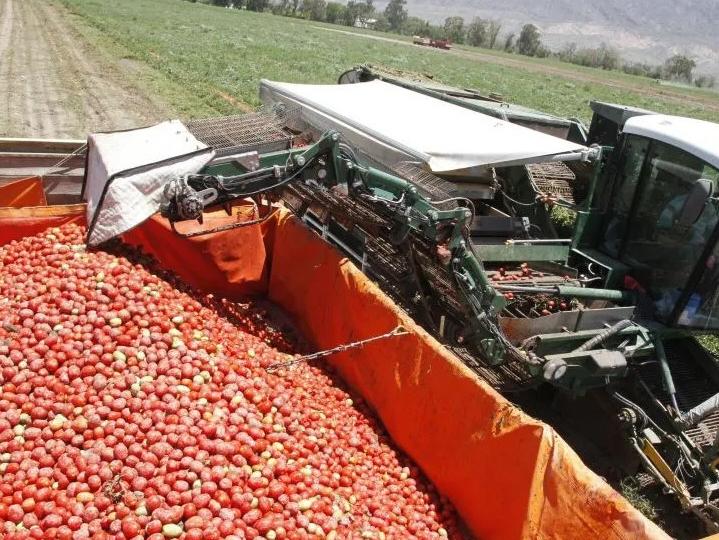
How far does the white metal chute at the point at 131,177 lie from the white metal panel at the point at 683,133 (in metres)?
4.25

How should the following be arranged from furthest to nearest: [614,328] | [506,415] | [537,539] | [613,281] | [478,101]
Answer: [478,101]
[613,281]
[614,328]
[506,415]
[537,539]

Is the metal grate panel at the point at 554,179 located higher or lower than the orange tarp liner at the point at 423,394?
higher

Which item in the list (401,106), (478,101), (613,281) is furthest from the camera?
(478,101)

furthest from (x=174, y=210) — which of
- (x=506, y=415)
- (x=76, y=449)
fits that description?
(x=506, y=415)

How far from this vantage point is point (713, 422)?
17.8ft

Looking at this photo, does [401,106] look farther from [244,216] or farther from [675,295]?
[675,295]

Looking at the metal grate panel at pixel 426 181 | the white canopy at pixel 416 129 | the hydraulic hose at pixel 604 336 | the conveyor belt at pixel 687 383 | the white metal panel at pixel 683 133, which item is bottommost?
the conveyor belt at pixel 687 383

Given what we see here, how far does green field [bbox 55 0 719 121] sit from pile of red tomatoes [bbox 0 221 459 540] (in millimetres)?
11762

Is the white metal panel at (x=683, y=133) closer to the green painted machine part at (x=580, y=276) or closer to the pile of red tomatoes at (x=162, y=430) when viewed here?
the green painted machine part at (x=580, y=276)

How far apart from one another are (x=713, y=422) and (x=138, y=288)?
17.4 feet

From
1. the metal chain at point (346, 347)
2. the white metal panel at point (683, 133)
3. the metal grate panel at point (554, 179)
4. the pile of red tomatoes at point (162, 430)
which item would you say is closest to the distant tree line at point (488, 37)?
the metal grate panel at point (554, 179)

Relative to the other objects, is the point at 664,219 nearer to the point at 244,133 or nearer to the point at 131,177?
the point at 244,133

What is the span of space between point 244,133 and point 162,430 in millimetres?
4270

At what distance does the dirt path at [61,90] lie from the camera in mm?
13961
